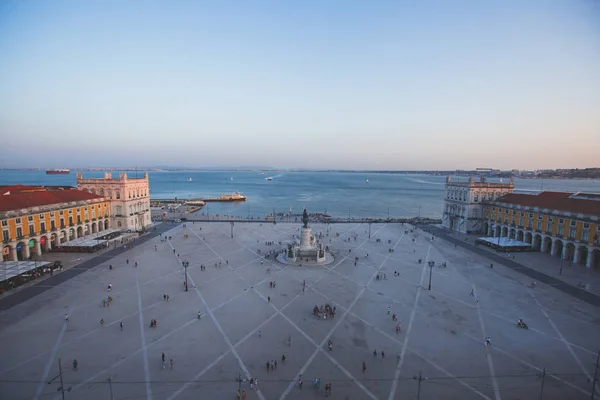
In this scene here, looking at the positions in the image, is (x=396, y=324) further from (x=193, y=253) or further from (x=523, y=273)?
(x=193, y=253)

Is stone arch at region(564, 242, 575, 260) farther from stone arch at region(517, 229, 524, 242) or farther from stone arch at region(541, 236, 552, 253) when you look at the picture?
stone arch at region(517, 229, 524, 242)

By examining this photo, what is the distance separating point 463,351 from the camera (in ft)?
72.6

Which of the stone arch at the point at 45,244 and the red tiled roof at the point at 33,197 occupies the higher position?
the red tiled roof at the point at 33,197

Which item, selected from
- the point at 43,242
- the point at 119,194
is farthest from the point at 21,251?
the point at 119,194

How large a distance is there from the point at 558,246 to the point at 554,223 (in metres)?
3.30

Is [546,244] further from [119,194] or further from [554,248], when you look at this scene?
[119,194]

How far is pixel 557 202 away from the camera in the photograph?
49625 mm

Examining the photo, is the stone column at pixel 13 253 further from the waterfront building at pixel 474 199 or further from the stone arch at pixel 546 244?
the stone arch at pixel 546 244

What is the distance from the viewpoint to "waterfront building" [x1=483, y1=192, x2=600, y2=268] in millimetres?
42250

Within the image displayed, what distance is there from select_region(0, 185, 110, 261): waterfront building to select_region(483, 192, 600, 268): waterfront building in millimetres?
68709

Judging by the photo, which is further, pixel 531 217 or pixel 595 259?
pixel 531 217

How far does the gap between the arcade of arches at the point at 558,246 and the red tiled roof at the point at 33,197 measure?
228 ft

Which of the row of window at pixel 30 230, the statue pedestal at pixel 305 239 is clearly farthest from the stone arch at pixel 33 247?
the statue pedestal at pixel 305 239

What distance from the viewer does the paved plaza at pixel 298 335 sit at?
18.6 meters
